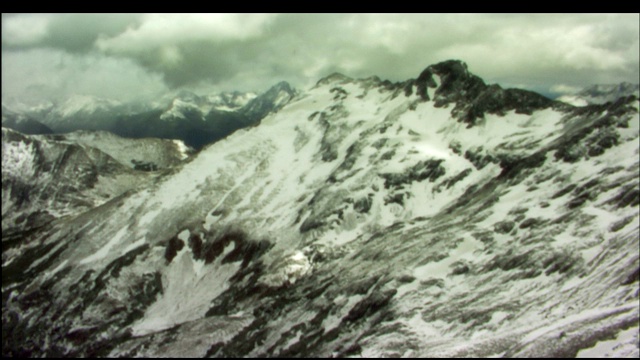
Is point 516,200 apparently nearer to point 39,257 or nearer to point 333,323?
point 333,323

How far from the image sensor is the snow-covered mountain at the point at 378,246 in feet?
236

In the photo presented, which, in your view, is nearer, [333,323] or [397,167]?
[333,323]

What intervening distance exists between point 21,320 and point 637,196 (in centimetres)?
14505

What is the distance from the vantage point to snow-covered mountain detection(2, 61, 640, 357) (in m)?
71.9

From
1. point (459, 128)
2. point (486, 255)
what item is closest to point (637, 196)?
point (486, 255)

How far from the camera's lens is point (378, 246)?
113 m

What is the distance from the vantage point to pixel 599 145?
112 meters

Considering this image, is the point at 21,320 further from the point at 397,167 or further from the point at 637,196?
the point at 637,196

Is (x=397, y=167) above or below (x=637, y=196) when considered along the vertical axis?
above
